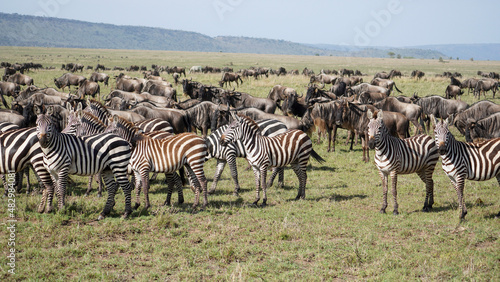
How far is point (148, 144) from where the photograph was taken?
8.50 metres

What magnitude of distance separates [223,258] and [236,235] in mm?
994

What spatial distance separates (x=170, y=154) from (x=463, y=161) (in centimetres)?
571

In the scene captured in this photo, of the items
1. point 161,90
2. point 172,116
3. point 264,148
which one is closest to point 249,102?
point 172,116

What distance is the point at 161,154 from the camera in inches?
329

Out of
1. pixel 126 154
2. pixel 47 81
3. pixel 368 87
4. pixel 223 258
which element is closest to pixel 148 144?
pixel 126 154

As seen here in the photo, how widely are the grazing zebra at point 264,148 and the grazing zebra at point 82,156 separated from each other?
2294 mm

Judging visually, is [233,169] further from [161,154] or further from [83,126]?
[83,126]

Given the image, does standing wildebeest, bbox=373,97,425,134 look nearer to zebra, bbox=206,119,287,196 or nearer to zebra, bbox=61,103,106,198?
zebra, bbox=206,119,287,196

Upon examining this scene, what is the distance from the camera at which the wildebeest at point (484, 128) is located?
13023mm

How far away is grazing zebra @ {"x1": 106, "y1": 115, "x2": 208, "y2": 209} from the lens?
27.3 feet

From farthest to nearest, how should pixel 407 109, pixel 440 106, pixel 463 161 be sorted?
pixel 440 106 < pixel 407 109 < pixel 463 161

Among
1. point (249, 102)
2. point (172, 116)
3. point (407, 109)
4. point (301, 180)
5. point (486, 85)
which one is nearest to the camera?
point (301, 180)

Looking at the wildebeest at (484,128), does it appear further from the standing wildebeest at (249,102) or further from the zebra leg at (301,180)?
the standing wildebeest at (249,102)

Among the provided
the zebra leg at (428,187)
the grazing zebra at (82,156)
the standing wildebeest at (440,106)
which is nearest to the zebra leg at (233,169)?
the grazing zebra at (82,156)
